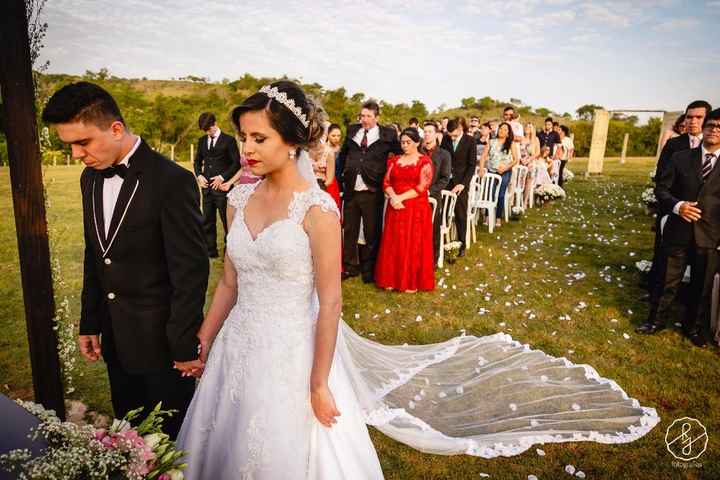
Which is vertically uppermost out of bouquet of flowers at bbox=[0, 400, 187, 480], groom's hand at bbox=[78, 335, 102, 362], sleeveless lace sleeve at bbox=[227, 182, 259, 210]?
sleeveless lace sleeve at bbox=[227, 182, 259, 210]

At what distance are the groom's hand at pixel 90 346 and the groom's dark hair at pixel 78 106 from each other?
1.16 meters

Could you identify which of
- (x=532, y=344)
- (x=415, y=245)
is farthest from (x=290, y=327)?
(x=415, y=245)

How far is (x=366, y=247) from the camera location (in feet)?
23.4

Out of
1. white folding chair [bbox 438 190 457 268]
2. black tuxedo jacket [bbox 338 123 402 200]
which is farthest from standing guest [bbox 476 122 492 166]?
black tuxedo jacket [bbox 338 123 402 200]

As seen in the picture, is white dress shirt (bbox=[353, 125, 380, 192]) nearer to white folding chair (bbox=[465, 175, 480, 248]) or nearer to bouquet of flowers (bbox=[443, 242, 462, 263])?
bouquet of flowers (bbox=[443, 242, 462, 263])

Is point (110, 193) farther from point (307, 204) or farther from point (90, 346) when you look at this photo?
point (307, 204)

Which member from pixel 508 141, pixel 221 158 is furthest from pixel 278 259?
pixel 508 141

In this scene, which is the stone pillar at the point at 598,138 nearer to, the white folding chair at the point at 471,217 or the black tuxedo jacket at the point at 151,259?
the white folding chair at the point at 471,217

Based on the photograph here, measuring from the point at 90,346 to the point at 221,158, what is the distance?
236 inches

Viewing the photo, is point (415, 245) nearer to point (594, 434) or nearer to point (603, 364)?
point (603, 364)

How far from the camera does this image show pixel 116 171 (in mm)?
2174

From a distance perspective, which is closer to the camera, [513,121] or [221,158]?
[221,158]

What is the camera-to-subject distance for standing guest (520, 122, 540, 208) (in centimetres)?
1335

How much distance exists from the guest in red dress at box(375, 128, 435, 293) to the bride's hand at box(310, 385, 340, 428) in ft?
15.2
